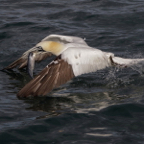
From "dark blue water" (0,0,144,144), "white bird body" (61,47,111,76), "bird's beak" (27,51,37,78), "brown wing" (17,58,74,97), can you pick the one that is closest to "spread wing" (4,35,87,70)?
"dark blue water" (0,0,144,144)

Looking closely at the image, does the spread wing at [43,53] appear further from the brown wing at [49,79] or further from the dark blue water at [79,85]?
the brown wing at [49,79]

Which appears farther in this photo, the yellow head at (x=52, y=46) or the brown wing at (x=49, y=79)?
the yellow head at (x=52, y=46)

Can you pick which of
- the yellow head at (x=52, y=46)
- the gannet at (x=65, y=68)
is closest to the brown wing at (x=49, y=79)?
the gannet at (x=65, y=68)

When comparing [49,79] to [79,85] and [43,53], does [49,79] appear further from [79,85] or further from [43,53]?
[43,53]

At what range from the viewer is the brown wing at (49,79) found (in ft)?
20.3

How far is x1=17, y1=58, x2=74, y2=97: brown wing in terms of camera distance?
20.3 feet

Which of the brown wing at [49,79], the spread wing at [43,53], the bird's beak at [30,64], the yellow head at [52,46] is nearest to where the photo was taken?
the brown wing at [49,79]

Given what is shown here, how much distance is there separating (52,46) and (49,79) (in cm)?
132

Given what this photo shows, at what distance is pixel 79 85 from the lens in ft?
23.3

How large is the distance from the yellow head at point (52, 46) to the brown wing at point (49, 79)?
1.01 metres

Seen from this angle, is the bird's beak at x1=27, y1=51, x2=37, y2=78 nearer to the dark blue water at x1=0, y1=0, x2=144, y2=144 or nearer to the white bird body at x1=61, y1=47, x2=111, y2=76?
the dark blue water at x1=0, y1=0, x2=144, y2=144

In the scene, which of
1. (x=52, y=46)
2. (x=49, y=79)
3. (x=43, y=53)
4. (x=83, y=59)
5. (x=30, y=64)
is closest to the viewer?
(x=49, y=79)

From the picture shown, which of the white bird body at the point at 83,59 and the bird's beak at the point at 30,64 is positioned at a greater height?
the white bird body at the point at 83,59

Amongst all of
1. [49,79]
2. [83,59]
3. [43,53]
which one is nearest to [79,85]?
[83,59]
